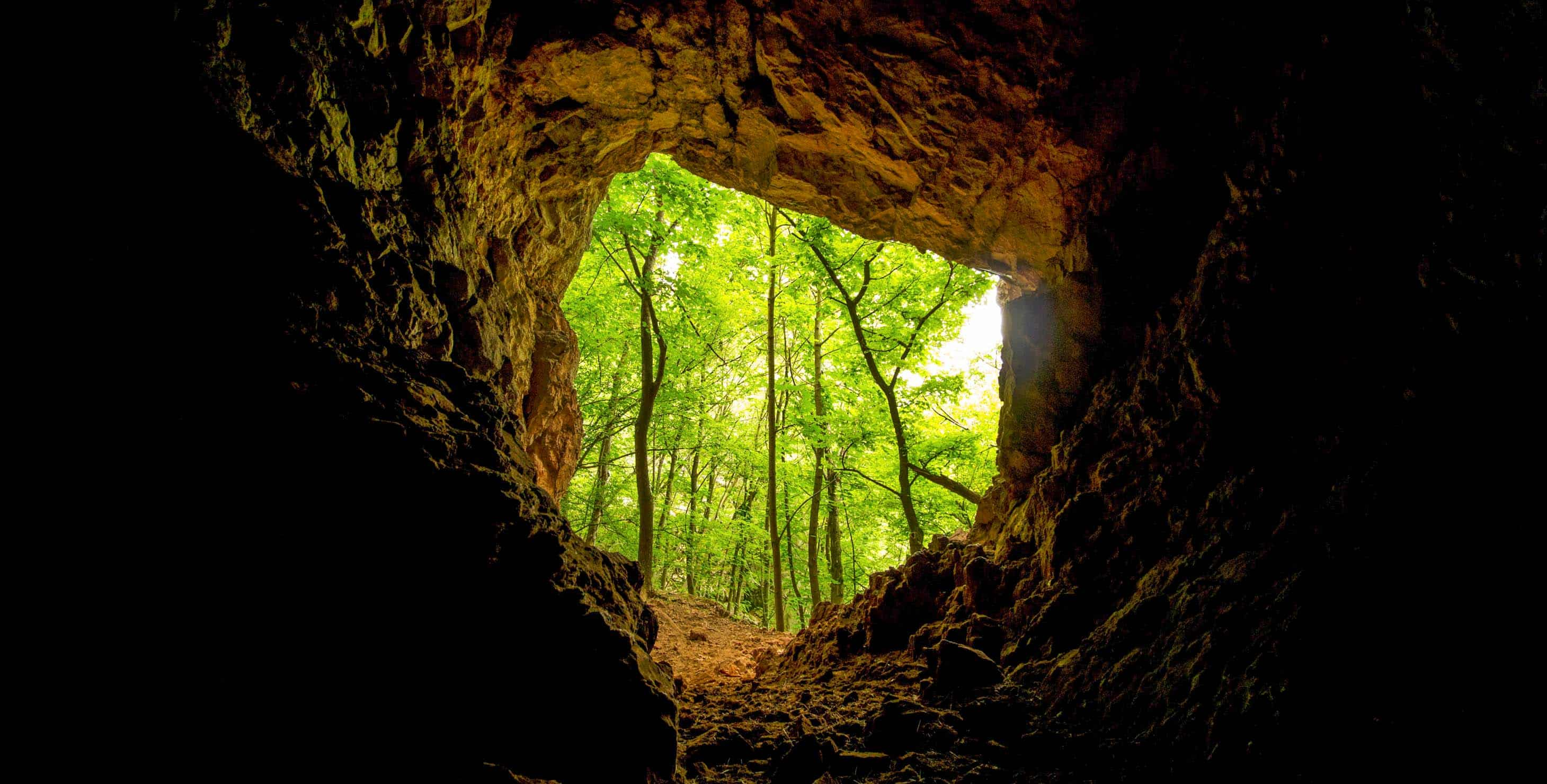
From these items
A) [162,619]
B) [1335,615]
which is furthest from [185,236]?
[1335,615]

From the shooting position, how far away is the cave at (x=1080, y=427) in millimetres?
2262

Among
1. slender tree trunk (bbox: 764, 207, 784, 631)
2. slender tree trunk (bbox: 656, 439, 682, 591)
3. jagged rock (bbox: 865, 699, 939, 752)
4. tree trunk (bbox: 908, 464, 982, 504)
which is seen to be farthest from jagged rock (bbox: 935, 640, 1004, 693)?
slender tree trunk (bbox: 656, 439, 682, 591)

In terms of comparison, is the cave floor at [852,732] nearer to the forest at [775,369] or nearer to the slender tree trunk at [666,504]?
the forest at [775,369]

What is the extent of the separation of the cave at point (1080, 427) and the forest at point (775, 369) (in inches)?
244

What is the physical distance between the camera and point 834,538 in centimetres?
1691

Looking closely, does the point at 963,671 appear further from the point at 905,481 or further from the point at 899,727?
the point at 905,481

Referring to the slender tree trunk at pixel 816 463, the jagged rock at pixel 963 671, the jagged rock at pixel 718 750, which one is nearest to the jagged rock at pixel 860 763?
the jagged rock at pixel 718 750

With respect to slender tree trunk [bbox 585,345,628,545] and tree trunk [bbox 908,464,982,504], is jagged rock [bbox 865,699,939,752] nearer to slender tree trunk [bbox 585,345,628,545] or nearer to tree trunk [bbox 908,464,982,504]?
tree trunk [bbox 908,464,982,504]

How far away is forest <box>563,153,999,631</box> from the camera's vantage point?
12203 mm

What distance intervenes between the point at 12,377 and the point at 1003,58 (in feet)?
23.0

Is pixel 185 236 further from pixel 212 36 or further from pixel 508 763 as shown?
pixel 508 763

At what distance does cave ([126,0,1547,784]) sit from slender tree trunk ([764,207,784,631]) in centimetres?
778

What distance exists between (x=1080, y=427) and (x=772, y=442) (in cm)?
867

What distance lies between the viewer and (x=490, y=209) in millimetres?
5668
